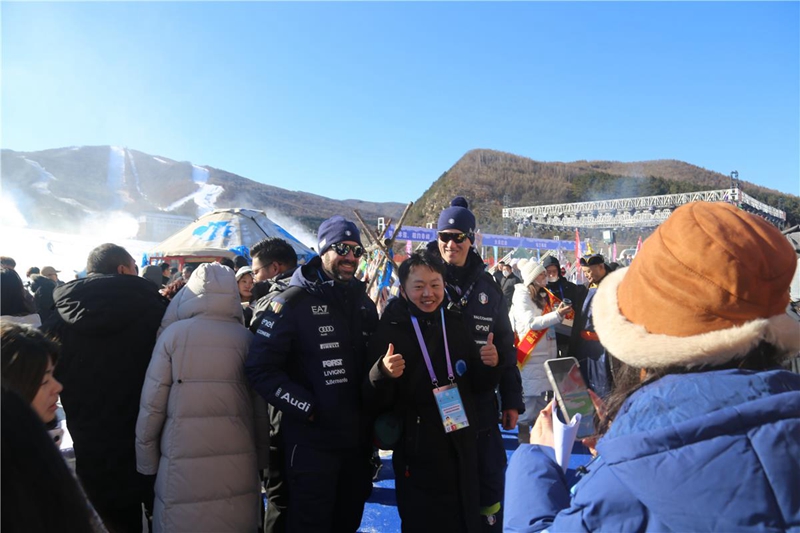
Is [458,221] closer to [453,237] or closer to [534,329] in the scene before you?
[453,237]

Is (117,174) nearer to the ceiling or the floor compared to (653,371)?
nearer to the ceiling

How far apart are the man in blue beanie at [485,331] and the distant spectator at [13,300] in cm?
432

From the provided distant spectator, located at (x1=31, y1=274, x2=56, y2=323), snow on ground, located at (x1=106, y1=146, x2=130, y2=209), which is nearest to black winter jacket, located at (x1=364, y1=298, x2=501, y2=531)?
distant spectator, located at (x1=31, y1=274, x2=56, y2=323)

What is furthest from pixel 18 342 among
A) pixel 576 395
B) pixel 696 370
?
pixel 696 370

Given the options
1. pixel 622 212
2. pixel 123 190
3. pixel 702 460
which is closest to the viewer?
pixel 702 460

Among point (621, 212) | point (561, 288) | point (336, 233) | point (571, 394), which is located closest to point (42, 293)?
point (336, 233)

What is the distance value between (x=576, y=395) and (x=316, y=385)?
1522 mm

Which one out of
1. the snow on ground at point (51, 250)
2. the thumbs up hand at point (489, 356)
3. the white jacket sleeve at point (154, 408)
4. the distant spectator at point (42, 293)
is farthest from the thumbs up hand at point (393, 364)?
the snow on ground at point (51, 250)

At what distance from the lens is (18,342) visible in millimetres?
1607

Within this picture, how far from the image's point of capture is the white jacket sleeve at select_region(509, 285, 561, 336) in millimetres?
5336

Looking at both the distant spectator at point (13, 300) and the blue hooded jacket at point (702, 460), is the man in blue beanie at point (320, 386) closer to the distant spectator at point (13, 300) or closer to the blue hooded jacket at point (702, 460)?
the blue hooded jacket at point (702, 460)

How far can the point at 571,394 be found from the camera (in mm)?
1598

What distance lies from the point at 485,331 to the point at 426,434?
83 cm

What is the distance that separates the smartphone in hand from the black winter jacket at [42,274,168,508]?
2.52m
